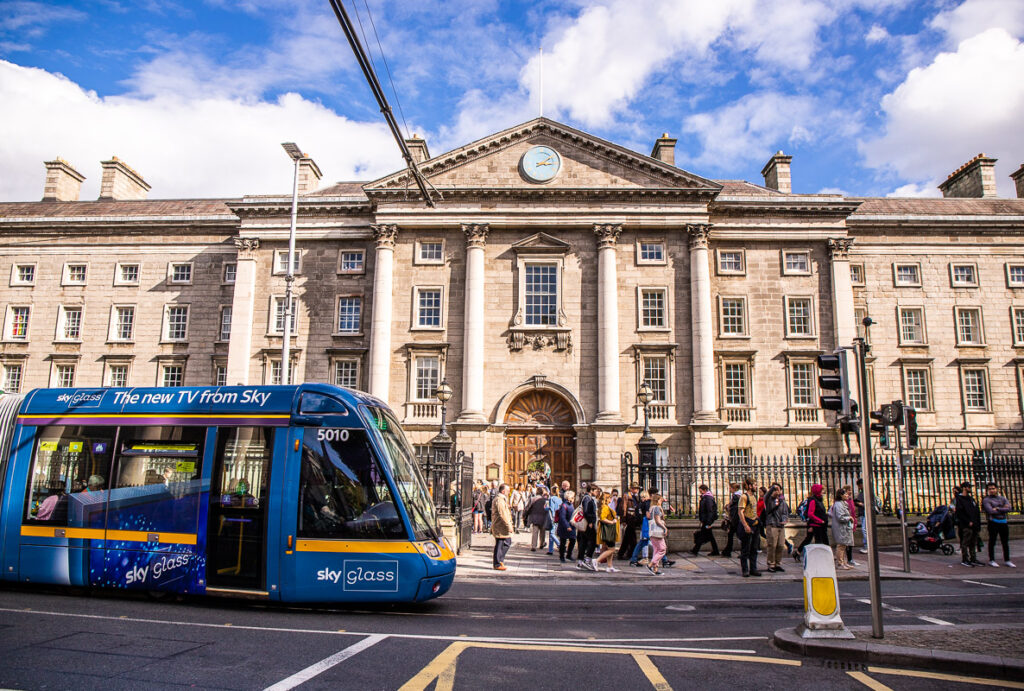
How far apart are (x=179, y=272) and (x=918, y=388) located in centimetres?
3771

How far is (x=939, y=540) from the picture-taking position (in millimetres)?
17906

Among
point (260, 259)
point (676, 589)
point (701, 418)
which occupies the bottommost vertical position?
point (676, 589)

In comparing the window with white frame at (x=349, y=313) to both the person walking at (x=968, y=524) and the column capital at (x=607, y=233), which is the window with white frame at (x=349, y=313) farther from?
the person walking at (x=968, y=524)

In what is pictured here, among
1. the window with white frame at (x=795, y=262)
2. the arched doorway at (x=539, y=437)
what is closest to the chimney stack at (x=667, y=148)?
the window with white frame at (x=795, y=262)

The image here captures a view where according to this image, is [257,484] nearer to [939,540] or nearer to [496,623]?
[496,623]

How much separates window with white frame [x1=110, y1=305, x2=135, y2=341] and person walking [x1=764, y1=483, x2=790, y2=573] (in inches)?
1274

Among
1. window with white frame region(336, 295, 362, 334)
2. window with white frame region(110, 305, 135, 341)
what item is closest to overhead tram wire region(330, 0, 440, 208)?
window with white frame region(336, 295, 362, 334)

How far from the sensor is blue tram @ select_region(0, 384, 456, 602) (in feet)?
30.1

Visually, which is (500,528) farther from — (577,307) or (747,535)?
(577,307)

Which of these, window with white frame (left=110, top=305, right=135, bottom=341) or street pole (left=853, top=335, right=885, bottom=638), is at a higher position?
window with white frame (left=110, top=305, right=135, bottom=341)

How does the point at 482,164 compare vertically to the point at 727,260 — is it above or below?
above

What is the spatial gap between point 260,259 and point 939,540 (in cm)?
2970

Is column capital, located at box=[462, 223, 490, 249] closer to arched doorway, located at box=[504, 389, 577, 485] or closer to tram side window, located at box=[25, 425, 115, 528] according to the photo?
arched doorway, located at box=[504, 389, 577, 485]

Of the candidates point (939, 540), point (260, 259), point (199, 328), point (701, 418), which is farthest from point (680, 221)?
point (199, 328)
